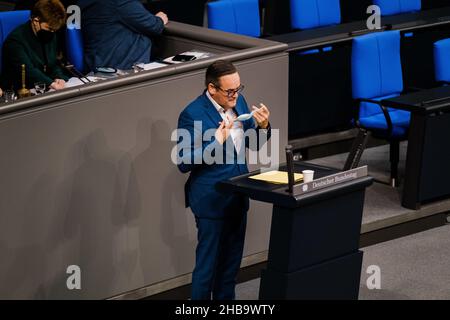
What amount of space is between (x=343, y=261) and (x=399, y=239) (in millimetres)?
1972

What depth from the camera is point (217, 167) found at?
19.5 ft

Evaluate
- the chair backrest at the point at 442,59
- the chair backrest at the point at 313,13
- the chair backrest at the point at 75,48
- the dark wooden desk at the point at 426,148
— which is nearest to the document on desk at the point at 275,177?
the dark wooden desk at the point at 426,148

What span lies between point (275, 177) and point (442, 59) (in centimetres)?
329

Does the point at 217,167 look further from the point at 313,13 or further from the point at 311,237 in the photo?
the point at 313,13

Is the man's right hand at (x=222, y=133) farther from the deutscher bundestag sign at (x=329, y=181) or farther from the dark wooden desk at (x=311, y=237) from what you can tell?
the deutscher bundestag sign at (x=329, y=181)

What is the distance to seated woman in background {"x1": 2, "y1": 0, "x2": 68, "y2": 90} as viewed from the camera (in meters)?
7.09

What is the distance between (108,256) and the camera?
6578 mm

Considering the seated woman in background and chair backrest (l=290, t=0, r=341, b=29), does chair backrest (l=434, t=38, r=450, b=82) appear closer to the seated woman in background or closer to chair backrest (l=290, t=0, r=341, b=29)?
chair backrest (l=290, t=0, r=341, b=29)

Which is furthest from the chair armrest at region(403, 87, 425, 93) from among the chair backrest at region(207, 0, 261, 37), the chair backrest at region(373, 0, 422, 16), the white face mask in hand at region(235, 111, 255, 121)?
the white face mask in hand at region(235, 111, 255, 121)

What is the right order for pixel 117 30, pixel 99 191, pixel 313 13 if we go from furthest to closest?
1. pixel 313 13
2. pixel 117 30
3. pixel 99 191

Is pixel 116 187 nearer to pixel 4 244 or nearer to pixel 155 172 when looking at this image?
pixel 155 172

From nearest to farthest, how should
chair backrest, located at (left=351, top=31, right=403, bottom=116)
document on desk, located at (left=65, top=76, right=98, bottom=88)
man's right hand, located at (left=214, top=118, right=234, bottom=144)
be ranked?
1. man's right hand, located at (left=214, top=118, right=234, bottom=144)
2. document on desk, located at (left=65, top=76, right=98, bottom=88)
3. chair backrest, located at (left=351, top=31, right=403, bottom=116)

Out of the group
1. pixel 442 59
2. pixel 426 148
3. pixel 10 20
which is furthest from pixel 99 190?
pixel 442 59

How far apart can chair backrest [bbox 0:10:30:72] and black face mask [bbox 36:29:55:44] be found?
1.90 feet
